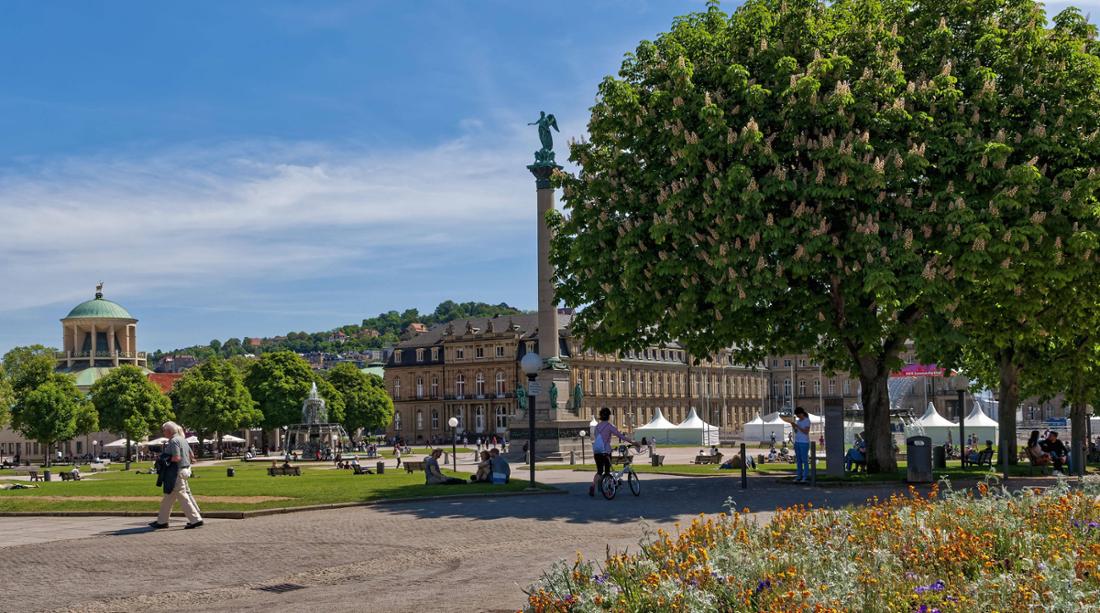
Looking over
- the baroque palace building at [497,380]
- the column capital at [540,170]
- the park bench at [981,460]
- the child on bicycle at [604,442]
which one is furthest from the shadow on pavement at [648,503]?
the baroque palace building at [497,380]

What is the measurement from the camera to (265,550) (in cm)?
1627

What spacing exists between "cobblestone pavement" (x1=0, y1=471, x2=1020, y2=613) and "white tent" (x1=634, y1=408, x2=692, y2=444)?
2560 inches

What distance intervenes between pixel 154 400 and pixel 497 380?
56054 millimetres

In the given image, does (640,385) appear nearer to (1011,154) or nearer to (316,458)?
(316,458)

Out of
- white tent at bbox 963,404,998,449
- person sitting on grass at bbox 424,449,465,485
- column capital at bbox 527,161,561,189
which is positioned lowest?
white tent at bbox 963,404,998,449

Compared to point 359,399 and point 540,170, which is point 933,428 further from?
point 359,399

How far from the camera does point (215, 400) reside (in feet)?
309

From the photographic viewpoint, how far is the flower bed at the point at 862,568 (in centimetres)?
816

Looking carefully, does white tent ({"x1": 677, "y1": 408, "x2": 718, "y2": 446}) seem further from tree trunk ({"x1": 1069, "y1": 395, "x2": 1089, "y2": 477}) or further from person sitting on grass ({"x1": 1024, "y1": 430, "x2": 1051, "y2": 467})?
person sitting on grass ({"x1": 1024, "y1": 430, "x2": 1051, "y2": 467})

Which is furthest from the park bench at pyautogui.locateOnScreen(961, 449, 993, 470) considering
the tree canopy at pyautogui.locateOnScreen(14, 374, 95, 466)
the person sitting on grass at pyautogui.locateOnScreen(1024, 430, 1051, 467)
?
the tree canopy at pyautogui.locateOnScreen(14, 374, 95, 466)

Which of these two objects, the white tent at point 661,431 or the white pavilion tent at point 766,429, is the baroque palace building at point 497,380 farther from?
the white pavilion tent at point 766,429

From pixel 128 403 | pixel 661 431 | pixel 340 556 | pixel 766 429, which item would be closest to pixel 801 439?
pixel 340 556

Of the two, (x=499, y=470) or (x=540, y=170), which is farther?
(x=540, y=170)

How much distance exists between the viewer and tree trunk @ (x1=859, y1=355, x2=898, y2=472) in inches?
1232
